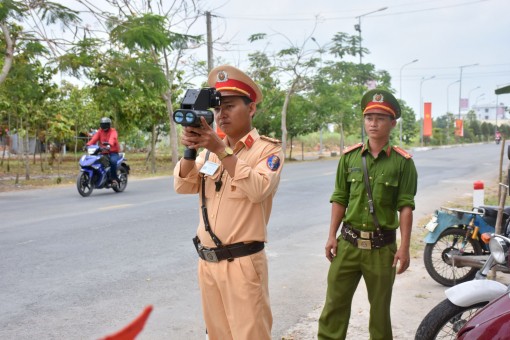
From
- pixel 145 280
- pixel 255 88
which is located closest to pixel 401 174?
pixel 255 88

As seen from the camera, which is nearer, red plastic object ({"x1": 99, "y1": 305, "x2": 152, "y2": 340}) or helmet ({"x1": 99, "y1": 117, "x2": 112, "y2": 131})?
red plastic object ({"x1": 99, "y1": 305, "x2": 152, "y2": 340})

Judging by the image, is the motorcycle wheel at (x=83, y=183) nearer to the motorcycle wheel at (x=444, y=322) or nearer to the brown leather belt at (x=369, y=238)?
the brown leather belt at (x=369, y=238)

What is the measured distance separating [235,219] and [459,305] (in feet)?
4.62

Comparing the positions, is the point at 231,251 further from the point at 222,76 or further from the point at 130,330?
the point at 130,330

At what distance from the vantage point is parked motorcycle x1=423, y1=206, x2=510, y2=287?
5.02 m

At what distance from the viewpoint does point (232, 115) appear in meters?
2.41

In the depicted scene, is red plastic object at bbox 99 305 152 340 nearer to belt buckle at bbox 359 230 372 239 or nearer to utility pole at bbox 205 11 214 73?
belt buckle at bbox 359 230 372 239

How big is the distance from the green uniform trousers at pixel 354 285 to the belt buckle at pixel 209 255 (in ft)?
3.49

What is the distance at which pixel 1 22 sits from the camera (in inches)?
440

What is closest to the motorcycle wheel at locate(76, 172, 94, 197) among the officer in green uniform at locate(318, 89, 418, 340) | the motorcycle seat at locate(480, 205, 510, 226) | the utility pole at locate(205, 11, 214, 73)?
the motorcycle seat at locate(480, 205, 510, 226)

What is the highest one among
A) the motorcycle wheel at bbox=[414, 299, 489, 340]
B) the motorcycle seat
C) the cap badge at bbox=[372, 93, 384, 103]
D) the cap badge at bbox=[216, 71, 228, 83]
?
the cap badge at bbox=[216, 71, 228, 83]

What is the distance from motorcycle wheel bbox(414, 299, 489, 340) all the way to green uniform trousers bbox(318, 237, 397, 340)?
212 mm

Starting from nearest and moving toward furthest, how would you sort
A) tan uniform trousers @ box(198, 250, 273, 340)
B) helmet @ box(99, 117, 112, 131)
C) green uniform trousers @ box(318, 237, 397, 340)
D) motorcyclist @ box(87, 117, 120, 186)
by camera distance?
1. tan uniform trousers @ box(198, 250, 273, 340)
2. green uniform trousers @ box(318, 237, 397, 340)
3. helmet @ box(99, 117, 112, 131)
4. motorcyclist @ box(87, 117, 120, 186)

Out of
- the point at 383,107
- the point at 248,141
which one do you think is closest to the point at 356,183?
the point at 383,107
